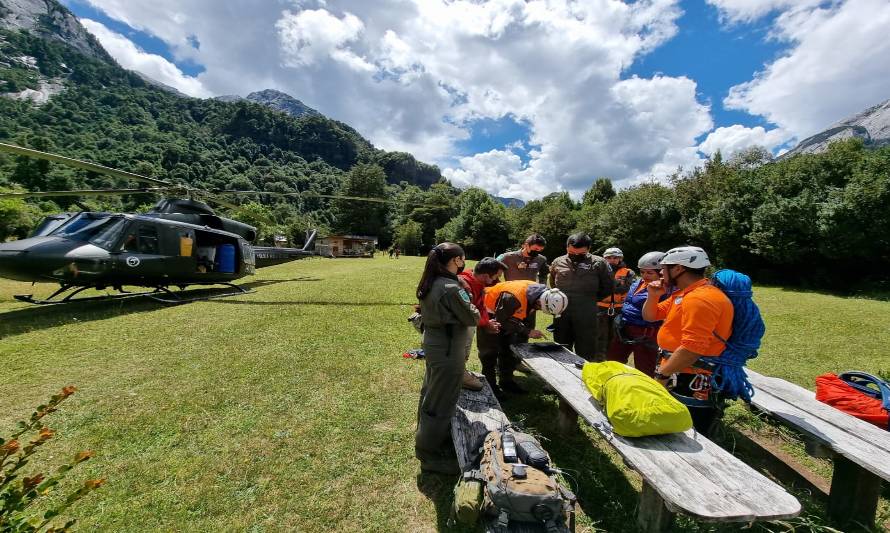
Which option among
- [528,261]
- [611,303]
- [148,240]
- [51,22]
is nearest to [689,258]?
[611,303]

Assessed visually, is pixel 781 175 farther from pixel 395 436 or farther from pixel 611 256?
pixel 395 436

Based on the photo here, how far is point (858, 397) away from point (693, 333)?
223cm

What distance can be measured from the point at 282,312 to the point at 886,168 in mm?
25792

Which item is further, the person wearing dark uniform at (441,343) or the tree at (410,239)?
the tree at (410,239)

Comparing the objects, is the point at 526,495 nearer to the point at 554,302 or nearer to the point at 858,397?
the point at 554,302

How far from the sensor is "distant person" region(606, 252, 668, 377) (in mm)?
4617

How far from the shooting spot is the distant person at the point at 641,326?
462 centimetres

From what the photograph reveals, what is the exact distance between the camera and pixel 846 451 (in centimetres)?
269

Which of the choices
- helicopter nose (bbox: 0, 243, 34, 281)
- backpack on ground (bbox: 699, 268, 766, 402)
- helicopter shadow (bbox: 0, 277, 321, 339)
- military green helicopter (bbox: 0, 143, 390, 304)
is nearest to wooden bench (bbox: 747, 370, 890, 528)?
backpack on ground (bbox: 699, 268, 766, 402)

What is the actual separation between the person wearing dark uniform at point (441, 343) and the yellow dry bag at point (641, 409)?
127 centimetres

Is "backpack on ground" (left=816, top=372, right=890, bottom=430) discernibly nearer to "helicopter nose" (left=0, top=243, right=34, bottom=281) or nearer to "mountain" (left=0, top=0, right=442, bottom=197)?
"helicopter nose" (left=0, top=243, right=34, bottom=281)

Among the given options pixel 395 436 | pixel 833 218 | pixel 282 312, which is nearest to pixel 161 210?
pixel 282 312

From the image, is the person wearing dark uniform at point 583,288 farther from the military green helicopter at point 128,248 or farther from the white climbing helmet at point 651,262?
the military green helicopter at point 128,248

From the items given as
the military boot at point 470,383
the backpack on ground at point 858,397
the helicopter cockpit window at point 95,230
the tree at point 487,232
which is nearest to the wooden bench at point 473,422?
the military boot at point 470,383
